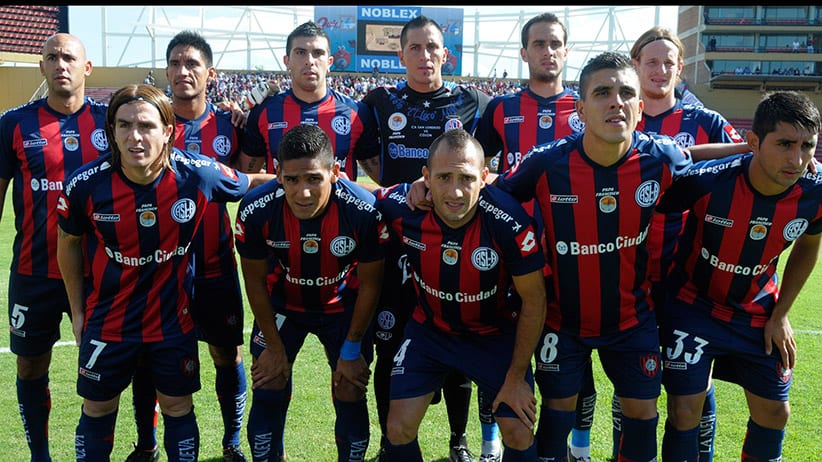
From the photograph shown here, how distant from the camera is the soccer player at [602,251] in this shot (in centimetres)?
313

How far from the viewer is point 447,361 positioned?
10.7 ft

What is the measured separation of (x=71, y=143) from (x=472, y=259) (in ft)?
7.92

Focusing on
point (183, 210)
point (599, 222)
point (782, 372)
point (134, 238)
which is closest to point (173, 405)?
point (134, 238)

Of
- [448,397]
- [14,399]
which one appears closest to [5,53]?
[14,399]

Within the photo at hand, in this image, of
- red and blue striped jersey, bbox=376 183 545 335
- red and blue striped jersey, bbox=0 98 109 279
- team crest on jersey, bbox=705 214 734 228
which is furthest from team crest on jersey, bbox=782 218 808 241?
red and blue striped jersey, bbox=0 98 109 279

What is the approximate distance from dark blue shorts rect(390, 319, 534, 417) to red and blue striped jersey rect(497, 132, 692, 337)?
1.17 feet

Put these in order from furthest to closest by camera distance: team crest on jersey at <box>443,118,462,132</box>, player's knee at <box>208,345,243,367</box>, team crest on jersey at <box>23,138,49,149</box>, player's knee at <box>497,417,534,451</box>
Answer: team crest on jersey at <box>443,118,462,132</box>
player's knee at <box>208,345,243,367</box>
team crest on jersey at <box>23,138,49,149</box>
player's knee at <box>497,417,534,451</box>

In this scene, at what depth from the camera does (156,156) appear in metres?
3.21

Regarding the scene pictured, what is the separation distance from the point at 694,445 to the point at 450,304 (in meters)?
1.33

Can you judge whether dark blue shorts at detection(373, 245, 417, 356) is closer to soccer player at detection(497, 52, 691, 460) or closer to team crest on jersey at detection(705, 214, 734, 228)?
soccer player at detection(497, 52, 691, 460)

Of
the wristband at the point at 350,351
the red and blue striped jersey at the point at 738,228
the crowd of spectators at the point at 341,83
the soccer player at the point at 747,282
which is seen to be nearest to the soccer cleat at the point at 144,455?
the wristband at the point at 350,351

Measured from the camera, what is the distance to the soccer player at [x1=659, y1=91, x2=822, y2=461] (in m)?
3.13

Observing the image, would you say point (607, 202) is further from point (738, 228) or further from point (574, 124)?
point (574, 124)

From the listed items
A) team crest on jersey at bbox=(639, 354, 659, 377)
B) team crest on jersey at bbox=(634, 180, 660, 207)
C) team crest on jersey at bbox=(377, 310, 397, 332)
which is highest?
team crest on jersey at bbox=(634, 180, 660, 207)
